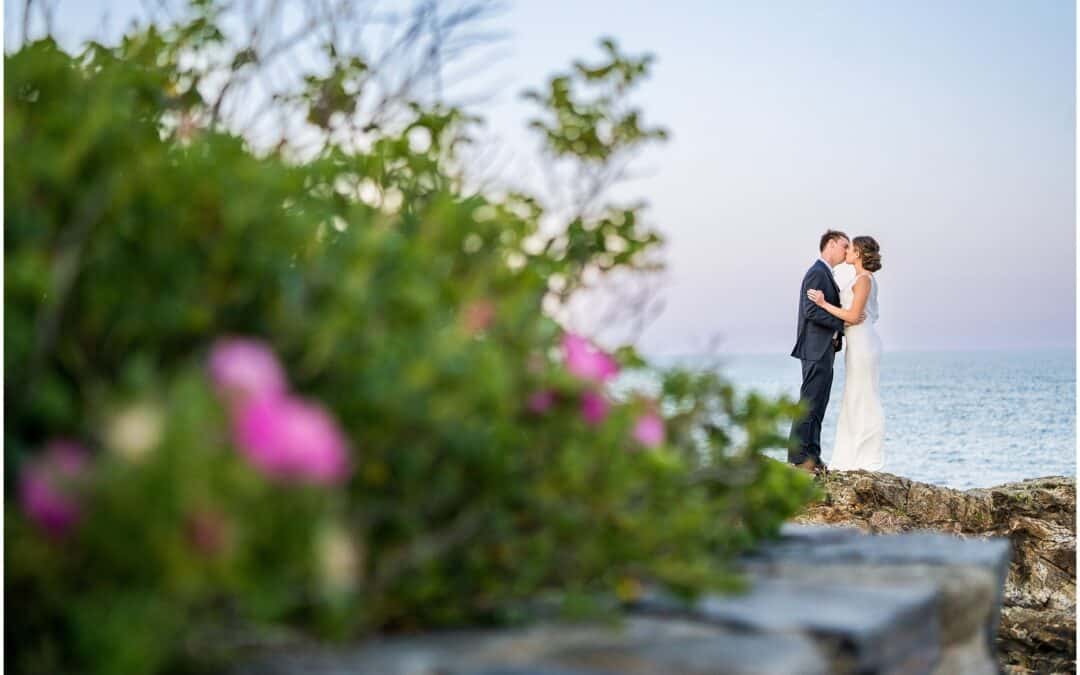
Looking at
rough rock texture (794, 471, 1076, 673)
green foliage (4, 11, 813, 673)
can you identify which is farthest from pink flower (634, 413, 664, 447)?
rough rock texture (794, 471, 1076, 673)

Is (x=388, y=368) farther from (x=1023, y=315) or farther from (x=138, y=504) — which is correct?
(x=1023, y=315)

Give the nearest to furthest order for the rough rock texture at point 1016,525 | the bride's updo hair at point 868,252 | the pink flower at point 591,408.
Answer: the pink flower at point 591,408, the rough rock texture at point 1016,525, the bride's updo hair at point 868,252

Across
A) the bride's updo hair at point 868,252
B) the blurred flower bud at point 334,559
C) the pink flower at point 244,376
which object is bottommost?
the blurred flower bud at point 334,559

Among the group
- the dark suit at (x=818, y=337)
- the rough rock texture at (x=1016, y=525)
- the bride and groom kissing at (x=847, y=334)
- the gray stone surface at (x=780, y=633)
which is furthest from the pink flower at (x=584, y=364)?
the dark suit at (x=818, y=337)

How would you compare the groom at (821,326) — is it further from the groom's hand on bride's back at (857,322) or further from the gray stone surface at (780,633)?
the gray stone surface at (780,633)

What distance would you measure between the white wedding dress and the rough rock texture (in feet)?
8.43

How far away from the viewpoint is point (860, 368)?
341 inches

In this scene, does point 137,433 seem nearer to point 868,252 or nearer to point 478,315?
point 478,315

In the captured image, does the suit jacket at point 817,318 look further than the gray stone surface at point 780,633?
Yes

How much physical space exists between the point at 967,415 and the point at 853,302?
12726mm

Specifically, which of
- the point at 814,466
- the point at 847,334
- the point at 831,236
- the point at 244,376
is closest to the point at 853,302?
the point at 847,334

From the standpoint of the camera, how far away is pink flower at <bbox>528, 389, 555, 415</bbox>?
1574 millimetres

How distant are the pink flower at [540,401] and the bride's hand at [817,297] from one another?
283 inches

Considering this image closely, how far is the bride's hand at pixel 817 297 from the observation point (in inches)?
331
